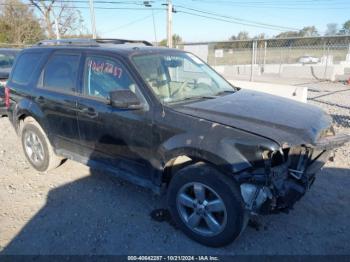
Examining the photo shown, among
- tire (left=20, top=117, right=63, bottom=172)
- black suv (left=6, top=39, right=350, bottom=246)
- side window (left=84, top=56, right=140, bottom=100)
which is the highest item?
side window (left=84, top=56, right=140, bottom=100)

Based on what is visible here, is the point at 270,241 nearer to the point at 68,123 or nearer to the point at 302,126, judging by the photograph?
the point at 302,126

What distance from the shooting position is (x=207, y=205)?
2959 millimetres

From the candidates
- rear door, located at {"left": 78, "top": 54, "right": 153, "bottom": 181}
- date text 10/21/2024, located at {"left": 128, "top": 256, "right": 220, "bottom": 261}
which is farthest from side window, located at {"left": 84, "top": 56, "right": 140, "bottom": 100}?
date text 10/21/2024, located at {"left": 128, "top": 256, "right": 220, "bottom": 261}

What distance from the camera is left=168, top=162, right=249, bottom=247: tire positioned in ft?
9.05

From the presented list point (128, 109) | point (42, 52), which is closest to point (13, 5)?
point (42, 52)

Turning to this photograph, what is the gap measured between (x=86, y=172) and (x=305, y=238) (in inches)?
129

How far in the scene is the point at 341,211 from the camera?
3613 mm

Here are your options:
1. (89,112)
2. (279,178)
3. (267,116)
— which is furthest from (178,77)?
(279,178)

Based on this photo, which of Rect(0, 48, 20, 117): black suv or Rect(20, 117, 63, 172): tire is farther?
Rect(0, 48, 20, 117): black suv

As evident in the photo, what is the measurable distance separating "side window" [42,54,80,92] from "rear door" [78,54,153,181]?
0.81ft

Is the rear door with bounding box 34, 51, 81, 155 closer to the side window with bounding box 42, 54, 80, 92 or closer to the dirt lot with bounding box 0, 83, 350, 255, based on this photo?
the side window with bounding box 42, 54, 80, 92

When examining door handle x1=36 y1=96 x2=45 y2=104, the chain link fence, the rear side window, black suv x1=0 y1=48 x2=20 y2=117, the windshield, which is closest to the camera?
the windshield

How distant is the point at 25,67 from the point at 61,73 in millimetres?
1069

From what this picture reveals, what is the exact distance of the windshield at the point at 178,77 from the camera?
3420 millimetres
